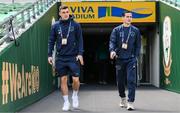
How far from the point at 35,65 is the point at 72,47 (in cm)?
299

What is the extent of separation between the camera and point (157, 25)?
18250 millimetres

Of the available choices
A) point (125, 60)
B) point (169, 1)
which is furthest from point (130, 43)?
point (169, 1)

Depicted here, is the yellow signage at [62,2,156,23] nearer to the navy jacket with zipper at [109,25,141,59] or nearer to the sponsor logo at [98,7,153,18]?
the sponsor logo at [98,7,153,18]

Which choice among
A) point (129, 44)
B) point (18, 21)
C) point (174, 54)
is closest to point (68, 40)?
point (129, 44)

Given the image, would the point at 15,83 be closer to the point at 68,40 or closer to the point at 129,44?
the point at 68,40

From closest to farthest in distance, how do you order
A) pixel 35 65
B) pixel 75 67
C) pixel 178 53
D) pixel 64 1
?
pixel 75 67 → pixel 35 65 → pixel 178 53 → pixel 64 1

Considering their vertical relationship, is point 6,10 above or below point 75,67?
above

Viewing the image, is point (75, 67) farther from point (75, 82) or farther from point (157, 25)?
point (157, 25)

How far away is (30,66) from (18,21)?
1077 mm

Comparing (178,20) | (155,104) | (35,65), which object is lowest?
(155,104)

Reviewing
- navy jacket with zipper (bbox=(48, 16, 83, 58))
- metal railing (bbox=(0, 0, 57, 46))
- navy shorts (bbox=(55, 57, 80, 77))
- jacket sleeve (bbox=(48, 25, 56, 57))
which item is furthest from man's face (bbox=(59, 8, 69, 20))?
metal railing (bbox=(0, 0, 57, 46))

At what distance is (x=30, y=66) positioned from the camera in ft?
36.2

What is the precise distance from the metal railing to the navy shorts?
100 centimetres

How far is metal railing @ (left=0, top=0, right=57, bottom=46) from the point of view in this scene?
9328 millimetres
